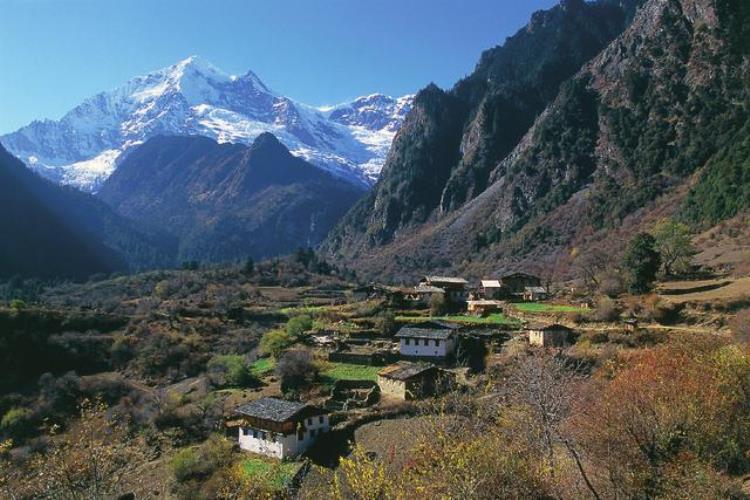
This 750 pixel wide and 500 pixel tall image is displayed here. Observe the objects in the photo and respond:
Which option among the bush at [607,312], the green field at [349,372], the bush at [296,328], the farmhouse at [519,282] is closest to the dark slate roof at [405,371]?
the green field at [349,372]

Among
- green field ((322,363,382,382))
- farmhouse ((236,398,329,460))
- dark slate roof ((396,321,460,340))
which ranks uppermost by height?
dark slate roof ((396,321,460,340))

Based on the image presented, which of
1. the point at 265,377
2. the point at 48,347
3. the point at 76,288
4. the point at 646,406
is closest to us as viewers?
the point at 646,406

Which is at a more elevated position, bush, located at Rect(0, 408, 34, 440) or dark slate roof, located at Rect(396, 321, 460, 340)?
dark slate roof, located at Rect(396, 321, 460, 340)

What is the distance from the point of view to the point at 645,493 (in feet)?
89.1

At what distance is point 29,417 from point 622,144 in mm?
166355

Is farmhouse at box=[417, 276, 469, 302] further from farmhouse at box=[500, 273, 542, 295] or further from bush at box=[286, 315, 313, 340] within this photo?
bush at box=[286, 315, 313, 340]

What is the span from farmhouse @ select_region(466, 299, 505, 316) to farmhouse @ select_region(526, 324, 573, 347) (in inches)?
737

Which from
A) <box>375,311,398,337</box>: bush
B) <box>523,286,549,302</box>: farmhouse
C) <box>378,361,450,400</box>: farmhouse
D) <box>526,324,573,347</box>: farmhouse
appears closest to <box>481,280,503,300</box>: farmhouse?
<box>523,286,549,302</box>: farmhouse

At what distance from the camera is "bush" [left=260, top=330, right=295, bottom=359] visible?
72.4 metres

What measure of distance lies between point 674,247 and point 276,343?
5606 centimetres

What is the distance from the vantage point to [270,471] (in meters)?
43.3

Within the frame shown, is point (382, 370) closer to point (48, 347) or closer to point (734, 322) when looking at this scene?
point (734, 322)

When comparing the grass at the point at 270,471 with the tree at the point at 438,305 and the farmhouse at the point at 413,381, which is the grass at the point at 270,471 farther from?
the tree at the point at 438,305

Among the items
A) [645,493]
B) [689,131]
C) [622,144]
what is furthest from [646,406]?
[622,144]
